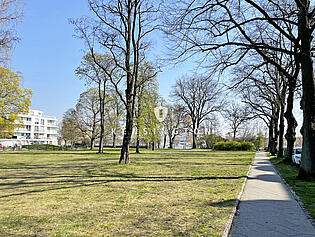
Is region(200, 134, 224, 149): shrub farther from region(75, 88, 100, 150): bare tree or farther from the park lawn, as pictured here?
the park lawn

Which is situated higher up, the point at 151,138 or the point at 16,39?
the point at 16,39

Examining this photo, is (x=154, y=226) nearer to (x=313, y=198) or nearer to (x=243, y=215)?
(x=243, y=215)

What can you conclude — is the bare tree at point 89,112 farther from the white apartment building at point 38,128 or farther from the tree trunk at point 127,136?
the white apartment building at point 38,128

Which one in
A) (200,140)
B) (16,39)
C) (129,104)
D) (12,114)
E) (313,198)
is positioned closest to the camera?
(313,198)

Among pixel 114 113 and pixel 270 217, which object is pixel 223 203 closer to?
pixel 270 217

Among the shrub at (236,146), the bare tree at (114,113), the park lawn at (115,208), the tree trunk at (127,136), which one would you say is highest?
the bare tree at (114,113)

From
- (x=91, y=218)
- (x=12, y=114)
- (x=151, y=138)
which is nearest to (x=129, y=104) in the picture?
(x=91, y=218)

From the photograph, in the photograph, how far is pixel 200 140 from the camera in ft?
196

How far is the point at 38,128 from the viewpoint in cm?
8688

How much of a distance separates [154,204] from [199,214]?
1.25 m

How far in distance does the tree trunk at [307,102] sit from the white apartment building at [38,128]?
81.2 meters

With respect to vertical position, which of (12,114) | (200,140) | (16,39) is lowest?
(200,140)

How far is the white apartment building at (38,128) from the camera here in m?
79.6

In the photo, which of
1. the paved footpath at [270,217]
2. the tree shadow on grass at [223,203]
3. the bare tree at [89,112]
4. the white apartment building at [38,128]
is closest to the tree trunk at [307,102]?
the paved footpath at [270,217]
